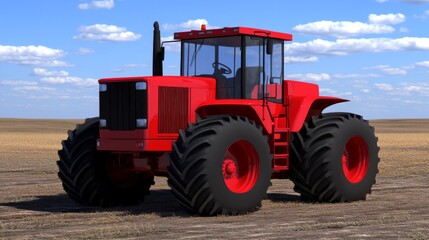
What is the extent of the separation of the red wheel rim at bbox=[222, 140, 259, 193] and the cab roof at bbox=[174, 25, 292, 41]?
6.24ft

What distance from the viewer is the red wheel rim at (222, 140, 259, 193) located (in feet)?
39.4

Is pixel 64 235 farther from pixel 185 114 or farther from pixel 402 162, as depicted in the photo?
pixel 402 162

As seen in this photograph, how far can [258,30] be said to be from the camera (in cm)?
1308

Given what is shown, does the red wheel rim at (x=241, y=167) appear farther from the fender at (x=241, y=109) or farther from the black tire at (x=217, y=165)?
the fender at (x=241, y=109)

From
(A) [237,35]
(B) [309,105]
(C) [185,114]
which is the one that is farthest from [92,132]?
(B) [309,105]

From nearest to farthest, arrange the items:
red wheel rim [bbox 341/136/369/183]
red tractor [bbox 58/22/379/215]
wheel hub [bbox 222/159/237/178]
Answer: red tractor [bbox 58/22/379/215], wheel hub [bbox 222/159/237/178], red wheel rim [bbox 341/136/369/183]

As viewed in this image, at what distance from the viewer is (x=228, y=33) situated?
12930 millimetres

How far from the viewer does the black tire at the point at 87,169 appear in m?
13.0

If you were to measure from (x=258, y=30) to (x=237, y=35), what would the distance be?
0.39m

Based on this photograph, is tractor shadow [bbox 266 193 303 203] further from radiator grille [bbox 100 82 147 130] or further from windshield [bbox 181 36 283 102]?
radiator grille [bbox 100 82 147 130]

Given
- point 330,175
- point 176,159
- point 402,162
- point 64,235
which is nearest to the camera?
point 64,235

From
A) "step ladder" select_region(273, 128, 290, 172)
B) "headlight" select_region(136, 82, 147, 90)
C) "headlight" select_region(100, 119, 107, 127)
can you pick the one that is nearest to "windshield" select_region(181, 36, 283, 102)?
"step ladder" select_region(273, 128, 290, 172)

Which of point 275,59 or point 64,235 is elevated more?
point 275,59

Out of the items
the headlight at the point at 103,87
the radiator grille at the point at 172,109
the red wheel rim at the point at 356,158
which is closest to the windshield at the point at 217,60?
the radiator grille at the point at 172,109
